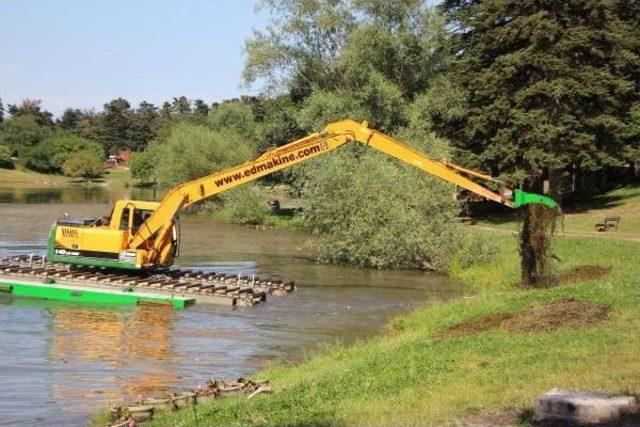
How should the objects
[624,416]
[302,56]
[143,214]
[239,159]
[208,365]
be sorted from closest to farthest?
[624,416] → [208,365] → [143,214] → [302,56] → [239,159]

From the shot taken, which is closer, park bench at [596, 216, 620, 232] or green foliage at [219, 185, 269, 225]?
park bench at [596, 216, 620, 232]

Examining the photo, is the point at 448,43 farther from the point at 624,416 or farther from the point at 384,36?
the point at 624,416

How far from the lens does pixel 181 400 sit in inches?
531

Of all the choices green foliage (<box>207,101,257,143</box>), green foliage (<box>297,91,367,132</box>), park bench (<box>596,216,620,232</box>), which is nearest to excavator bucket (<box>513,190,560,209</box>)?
park bench (<box>596,216,620,232</box>)

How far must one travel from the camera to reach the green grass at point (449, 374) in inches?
422

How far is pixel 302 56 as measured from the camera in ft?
185

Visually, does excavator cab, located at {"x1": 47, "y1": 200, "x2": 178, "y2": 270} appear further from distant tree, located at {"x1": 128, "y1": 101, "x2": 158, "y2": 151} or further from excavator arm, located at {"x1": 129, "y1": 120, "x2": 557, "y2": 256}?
distant tree, located at {"x1": 128, "y1": 101, "x2": 158, "y2": 151}

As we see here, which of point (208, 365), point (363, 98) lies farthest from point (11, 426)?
point (363, 98)

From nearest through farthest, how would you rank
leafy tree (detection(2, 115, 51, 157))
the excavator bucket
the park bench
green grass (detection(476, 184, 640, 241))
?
the excavator bucket
the park bench
green grass (detection(476, 184, 640, 241))
leafy tree (detection(2, 115, 51, 157))

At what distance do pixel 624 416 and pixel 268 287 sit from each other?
20396mm

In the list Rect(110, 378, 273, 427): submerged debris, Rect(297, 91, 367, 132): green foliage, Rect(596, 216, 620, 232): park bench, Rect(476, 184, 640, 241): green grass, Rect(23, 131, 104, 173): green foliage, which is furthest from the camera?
Rect(23, 131, 104, 173): green foliage

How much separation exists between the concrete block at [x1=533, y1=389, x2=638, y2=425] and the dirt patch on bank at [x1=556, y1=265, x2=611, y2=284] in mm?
15377

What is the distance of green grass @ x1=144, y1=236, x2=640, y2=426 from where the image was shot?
10.7 metres

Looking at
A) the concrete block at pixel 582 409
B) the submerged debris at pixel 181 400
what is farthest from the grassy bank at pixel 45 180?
the concrete block at pixel 582 409
